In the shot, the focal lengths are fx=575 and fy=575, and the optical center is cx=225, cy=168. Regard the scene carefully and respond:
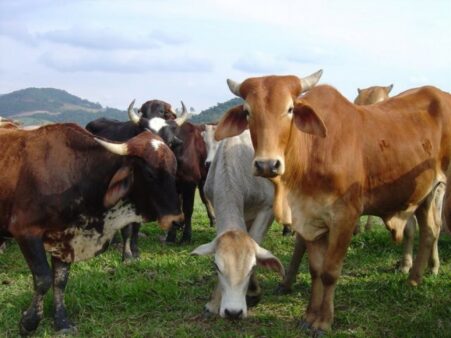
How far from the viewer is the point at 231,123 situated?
466 centimetres

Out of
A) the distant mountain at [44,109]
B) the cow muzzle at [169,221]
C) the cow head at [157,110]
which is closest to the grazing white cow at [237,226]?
the cow muzzle at [169,221]

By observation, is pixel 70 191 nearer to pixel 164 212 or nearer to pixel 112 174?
pixel 112 174

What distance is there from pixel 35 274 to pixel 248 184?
2031 mm

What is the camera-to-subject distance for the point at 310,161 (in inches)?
184

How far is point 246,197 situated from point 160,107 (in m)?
3.95

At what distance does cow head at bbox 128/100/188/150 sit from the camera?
26.1ft

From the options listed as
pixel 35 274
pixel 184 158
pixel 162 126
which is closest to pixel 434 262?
pixel 162 126

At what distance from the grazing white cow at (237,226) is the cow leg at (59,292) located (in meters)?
1.23

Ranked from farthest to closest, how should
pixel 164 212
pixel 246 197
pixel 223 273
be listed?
pixel 246 197 < pixel 164 212 < pixel 223 273

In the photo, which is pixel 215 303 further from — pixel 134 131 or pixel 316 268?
pixel 134 131

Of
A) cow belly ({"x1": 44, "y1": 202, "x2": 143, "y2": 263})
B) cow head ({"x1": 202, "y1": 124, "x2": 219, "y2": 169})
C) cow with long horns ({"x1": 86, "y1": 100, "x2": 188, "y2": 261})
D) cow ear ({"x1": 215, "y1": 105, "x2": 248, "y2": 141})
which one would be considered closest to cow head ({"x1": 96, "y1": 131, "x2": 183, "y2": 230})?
Result: cow belly ({"x1": 44, "y1": 202, "x2": 143, "y2": 263})

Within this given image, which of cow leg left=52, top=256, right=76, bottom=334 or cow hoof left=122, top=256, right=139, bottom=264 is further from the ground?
cow leg left=52, top=256, right=76, bottom=334

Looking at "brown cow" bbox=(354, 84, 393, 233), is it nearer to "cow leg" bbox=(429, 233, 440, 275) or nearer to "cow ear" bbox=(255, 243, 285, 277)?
"cow leg" bbox=(429, 233, 440, 275)

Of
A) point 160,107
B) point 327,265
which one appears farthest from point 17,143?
point 160,107
